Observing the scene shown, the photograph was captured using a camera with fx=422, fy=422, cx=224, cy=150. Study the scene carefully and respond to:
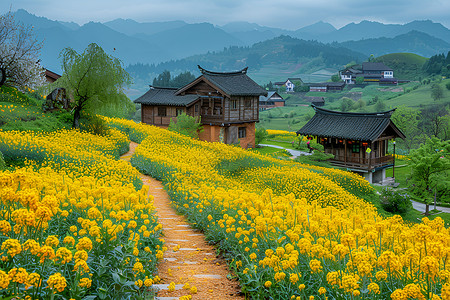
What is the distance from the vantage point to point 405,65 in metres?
162

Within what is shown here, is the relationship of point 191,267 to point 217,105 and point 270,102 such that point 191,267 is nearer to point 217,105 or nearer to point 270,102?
point 217,105

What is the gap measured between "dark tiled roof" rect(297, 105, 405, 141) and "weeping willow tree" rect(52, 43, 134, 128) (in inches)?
779

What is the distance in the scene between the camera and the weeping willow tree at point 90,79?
76.7 feet

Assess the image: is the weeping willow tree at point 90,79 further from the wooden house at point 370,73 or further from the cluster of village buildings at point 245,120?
the wooden house at point 370,73

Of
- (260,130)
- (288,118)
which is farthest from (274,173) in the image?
(288,118)

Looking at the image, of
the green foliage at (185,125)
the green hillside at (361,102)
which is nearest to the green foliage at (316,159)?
the green foliage at (185,125)

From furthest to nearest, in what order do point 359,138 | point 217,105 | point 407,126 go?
point 407,126 → point 217,105 → point 359,138

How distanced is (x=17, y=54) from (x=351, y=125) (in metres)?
26.4

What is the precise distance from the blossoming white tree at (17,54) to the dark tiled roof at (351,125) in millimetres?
23364

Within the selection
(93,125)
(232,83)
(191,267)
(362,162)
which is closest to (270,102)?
(232,83)

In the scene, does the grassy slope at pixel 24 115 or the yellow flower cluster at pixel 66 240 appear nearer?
the yellow flower cluster at pixel 66 240

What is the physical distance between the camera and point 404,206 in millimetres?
24875

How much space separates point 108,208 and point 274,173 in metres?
13.5

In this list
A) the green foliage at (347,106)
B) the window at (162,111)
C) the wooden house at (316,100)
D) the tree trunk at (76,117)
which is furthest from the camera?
the wooden house at (316,100)
